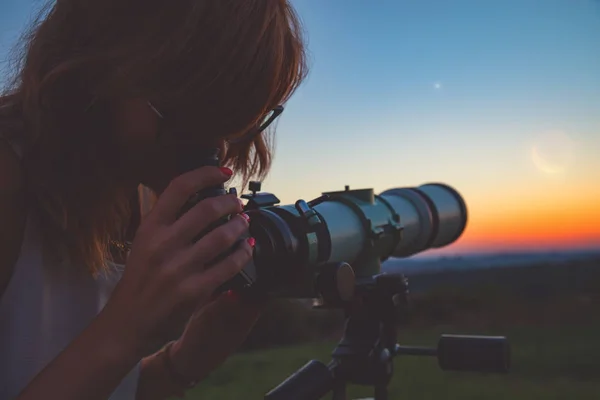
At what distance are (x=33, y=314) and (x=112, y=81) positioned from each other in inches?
13.6

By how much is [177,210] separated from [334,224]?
489 millimetres

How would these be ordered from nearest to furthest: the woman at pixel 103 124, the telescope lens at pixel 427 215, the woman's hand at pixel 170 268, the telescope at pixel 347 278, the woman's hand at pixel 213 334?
1. the woman's hand at pixel 170 268
2. the woman at pixel 103 124
3. the telescope at pixel 347 278
4. the woman's hand at pixel 213 334
5. the telescope lens at pixel 427 215

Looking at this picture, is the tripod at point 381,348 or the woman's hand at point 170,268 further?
the tripod at point 381,348

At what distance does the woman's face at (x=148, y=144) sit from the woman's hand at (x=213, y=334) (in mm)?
256

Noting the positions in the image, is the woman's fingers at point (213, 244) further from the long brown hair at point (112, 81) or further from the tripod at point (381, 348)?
the tripod at point (381, 348)

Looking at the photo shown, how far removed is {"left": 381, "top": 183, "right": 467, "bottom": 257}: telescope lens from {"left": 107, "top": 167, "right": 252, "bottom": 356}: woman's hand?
74 cm

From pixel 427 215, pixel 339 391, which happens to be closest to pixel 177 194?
pixel 339 391

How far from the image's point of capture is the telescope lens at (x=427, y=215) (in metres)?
1.47

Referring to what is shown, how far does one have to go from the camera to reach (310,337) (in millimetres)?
4559

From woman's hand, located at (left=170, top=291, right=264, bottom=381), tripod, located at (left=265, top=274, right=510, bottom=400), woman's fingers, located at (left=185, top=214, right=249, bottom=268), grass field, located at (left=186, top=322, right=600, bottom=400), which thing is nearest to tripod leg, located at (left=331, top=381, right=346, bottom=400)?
tripod, located at (left=265, top=274, right=510, bottom=400)

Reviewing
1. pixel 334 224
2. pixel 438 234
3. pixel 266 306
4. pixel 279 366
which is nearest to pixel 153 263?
pixel 266 306

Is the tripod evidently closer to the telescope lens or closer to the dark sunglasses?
the telescope lens

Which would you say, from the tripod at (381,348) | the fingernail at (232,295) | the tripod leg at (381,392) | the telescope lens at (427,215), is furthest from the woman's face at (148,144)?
the telescope lens at (427,215)

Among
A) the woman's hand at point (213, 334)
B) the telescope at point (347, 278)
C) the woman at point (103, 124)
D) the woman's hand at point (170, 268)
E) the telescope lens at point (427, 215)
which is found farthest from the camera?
the telescope lens at point (427, 215)
